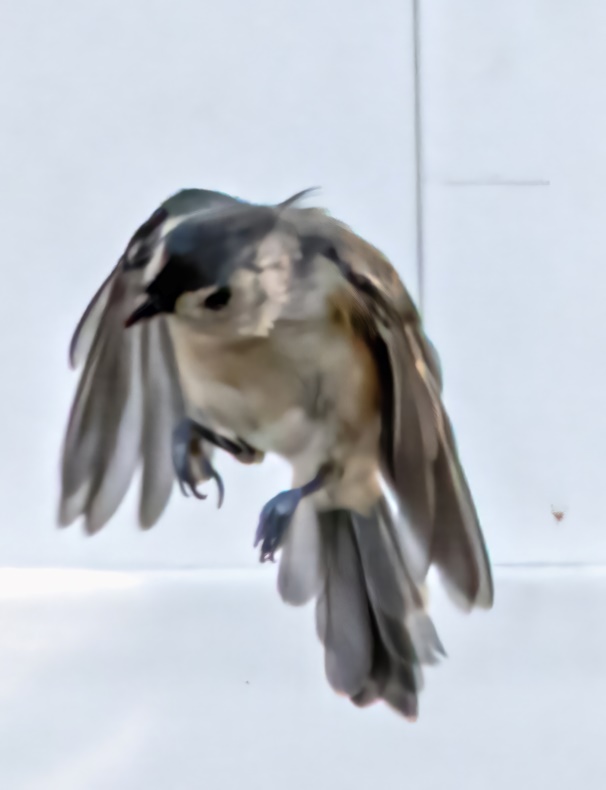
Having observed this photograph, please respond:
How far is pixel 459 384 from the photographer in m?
0.38

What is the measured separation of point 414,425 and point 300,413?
5cm

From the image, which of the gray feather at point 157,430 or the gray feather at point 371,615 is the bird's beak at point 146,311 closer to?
the gray feather at point 157,430

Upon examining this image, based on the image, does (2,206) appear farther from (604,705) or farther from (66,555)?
(604,705)

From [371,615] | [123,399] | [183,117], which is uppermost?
[183,117]

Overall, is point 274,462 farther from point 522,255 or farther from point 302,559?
point 522,255

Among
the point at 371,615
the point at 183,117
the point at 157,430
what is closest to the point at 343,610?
the point at 371,615

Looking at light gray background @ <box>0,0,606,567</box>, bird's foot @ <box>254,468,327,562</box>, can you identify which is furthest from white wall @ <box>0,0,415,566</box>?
bird's foot @ <box>254,468,327,562</box>

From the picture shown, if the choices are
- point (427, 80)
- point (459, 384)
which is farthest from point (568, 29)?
point (459, 384)

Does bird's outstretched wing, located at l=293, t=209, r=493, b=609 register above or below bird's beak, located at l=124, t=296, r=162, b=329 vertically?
below

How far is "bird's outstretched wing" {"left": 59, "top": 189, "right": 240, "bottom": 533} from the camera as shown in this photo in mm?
363

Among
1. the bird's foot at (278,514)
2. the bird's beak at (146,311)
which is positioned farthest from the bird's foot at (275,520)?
the bird's beak at (146,311)

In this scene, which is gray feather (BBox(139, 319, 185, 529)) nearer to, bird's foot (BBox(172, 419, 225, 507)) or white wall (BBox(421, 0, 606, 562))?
bird's foot (BBox(172, 419, 225, 507))

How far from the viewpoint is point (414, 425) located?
37cm

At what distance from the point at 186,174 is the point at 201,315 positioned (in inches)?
2.7
